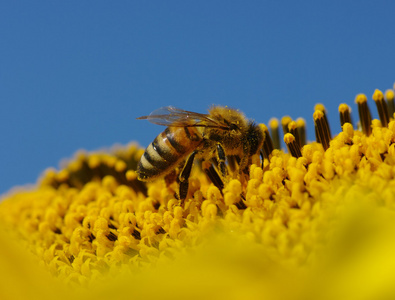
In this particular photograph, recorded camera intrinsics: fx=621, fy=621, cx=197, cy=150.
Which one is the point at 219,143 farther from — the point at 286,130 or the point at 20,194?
the point at 20,194

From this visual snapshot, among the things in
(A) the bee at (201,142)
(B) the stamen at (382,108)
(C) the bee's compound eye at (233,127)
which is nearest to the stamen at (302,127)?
(B) the stamen at (382,108)

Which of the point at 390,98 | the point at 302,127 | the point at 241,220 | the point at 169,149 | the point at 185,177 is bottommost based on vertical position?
the point at 241,220

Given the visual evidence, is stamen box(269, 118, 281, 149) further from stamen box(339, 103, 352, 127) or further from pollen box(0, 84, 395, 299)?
stamen box(339, 103, 352, 127)

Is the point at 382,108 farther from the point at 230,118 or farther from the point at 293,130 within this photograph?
the point at 230,118

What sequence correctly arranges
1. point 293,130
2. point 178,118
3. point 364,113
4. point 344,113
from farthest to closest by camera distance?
point 364,113
point 344,113
point 293,130
point 178,118

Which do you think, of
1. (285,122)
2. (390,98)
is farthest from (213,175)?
(390,98)

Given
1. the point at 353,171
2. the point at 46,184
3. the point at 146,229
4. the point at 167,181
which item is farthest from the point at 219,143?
the point at 46,184

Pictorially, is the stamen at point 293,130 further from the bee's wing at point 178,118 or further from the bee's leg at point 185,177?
the bee's leg at point 185,177

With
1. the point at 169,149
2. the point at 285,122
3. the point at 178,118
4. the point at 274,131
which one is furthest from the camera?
the point at 274,131
